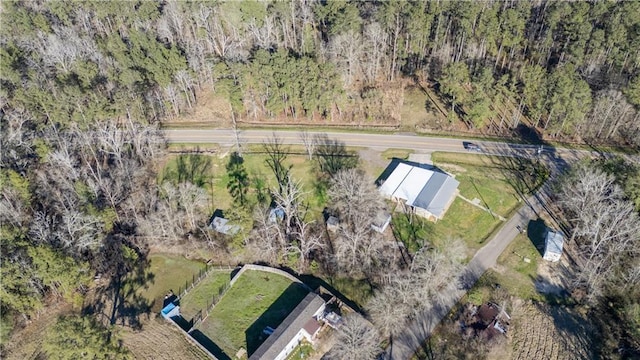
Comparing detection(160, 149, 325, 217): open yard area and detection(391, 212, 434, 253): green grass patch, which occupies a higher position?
detection(160, 149, 325, 217): open yard area

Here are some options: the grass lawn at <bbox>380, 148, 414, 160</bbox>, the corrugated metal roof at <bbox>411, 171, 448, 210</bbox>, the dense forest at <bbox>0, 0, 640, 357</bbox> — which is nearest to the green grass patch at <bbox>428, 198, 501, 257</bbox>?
the corrugated metal roof at <bbox>411, 171, 448, 210</bbox>

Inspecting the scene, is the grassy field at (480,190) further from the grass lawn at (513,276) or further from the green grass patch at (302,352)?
the green grass patch at (302,352)

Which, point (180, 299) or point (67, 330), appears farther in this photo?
point (180, 299)

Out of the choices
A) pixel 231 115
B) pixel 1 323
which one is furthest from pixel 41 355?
pixel 231 115

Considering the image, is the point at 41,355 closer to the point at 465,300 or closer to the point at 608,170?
the point at 465,300

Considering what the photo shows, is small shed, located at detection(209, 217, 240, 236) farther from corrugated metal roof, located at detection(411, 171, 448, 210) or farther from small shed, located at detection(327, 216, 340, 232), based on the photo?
corrugated metal roof, located at detection(411, 171, 448, 210)
